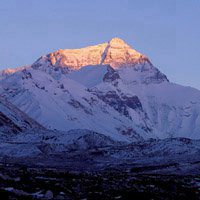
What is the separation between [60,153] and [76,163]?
60.8ft

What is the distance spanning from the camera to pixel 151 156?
11656 cm

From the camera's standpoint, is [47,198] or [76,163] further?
[76,163]

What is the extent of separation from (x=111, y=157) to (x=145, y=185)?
64160mm

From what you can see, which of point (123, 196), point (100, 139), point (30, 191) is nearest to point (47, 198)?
point (30, 191)

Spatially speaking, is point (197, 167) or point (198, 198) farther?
point (197, 167)

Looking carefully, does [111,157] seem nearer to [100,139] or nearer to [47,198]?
[100,139]

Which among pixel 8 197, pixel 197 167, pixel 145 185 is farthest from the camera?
pixel 197 167

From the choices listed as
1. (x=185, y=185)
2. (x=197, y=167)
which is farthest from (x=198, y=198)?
(x=197, y=167)

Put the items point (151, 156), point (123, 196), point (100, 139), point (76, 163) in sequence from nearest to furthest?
point (123, 196), point (76, 163), point (151, 156), point (100, 139)

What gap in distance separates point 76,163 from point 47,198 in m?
67.2

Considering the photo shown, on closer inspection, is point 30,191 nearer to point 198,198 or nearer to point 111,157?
point 198,198

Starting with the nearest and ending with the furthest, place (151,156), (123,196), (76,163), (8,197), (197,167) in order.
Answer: (8,197)
(123,196)
(197,167)
(76,163)
(151,156)

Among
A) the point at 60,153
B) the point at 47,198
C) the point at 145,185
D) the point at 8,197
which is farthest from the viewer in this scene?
the point at 60,153

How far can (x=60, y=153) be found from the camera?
12712cm
